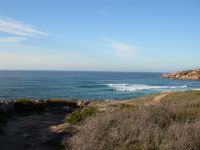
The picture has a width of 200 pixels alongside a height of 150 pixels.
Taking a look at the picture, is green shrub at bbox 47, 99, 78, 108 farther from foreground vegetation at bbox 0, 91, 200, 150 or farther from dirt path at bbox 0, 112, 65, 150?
foreground vegetation at bbox 0, 91, 200, 150

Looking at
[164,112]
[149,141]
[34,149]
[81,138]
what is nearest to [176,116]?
[164,112]

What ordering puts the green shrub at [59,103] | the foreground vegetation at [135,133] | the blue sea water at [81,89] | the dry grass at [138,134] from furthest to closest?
the blue sea water at [81,89], the green shrub at [59,103], the foreground vegetation at [135,133], the dry grass at [138,134]

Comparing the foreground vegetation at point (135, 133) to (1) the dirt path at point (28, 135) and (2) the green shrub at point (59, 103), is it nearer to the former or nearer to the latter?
(1) the dirt path at point (28, 135)

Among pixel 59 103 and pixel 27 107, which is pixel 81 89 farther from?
pixel 27 107

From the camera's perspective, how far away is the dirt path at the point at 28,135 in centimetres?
1755

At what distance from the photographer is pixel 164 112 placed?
16.6 meters

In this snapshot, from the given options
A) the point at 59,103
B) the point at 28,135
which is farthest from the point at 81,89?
the point at 28,135

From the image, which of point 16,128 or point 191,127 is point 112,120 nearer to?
point 191,127

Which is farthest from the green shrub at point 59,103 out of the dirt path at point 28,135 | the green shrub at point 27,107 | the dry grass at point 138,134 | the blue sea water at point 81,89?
the blue sea water at point 81,89

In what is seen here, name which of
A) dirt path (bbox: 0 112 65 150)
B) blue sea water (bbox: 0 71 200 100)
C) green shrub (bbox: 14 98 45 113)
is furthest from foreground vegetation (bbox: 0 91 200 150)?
blue sea water (bbox: 0 71 200 100)

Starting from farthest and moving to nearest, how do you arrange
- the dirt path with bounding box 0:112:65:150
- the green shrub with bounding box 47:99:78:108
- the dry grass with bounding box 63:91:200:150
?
the green shrub with bounding box 47:99:78:108
the dirt path with bounding box 0:112:65:150
the dry grass with bounding box 63:91:200:150

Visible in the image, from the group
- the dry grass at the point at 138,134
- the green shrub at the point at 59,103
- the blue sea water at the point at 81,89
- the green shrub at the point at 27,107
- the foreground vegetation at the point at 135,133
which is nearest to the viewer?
the dry grass at the point at 138,134

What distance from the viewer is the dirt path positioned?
57.6 ft

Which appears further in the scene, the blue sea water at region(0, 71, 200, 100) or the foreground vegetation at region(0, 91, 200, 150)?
the blue sea water at region(0, 71, 200, 100)
